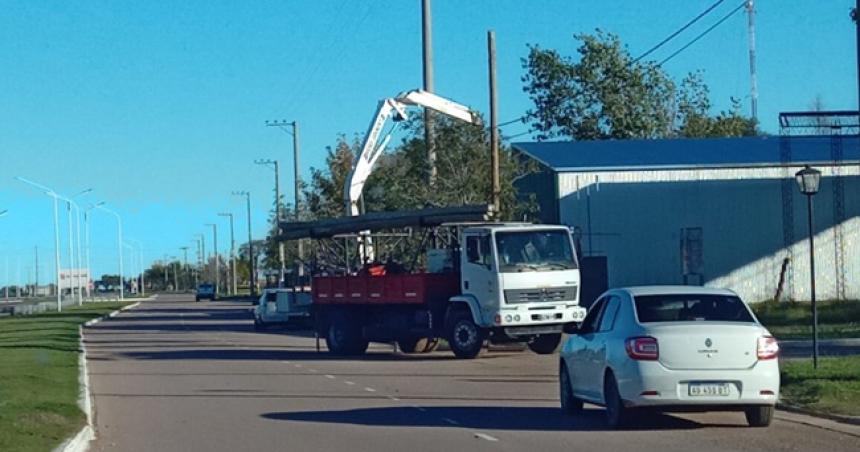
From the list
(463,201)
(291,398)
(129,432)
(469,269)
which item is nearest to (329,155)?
(463,201)

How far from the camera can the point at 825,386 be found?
19719 mm

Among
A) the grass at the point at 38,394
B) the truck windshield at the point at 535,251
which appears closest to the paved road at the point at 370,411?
the grass at the point at 38,394

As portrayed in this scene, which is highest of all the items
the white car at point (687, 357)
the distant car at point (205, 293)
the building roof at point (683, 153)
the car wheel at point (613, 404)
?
the building roof at point (683, 153)

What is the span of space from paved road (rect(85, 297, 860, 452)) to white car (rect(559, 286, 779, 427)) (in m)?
0.40

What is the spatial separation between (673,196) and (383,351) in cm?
1652

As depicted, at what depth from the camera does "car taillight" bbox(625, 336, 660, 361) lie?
15.8 metres

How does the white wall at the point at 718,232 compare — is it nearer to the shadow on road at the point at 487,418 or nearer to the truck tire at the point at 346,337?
the truck tire at the point at 346,337

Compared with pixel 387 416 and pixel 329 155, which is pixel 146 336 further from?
pixel 387 416

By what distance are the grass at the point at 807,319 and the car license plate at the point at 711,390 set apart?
17.6 metres

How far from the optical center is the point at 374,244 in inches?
1490

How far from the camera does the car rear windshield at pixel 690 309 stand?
16453mm

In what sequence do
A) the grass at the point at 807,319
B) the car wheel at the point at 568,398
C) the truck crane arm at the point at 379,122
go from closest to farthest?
the car wheel at the point at 568,398 < the grass at the point at 807,319 < the truck crane arm at the point at 379,122

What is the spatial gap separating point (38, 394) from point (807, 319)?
24.1 m

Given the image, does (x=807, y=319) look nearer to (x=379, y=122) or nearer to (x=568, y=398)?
(x=379, y=122)
